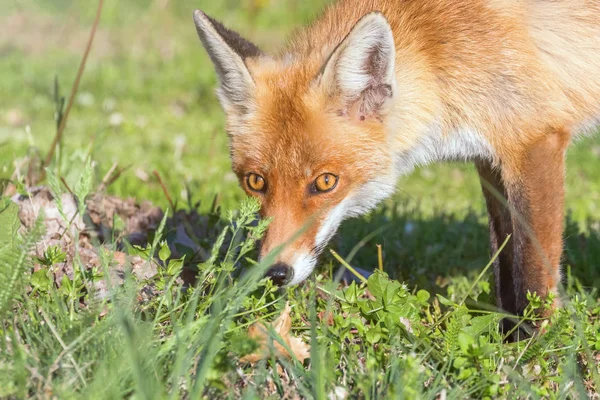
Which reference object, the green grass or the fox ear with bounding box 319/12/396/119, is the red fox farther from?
the green grass

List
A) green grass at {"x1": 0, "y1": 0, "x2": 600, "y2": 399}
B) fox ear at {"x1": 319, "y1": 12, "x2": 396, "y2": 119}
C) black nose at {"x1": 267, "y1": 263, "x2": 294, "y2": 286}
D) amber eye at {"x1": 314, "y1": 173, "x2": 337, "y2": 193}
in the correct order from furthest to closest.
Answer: amber eye at {"x1": 314, "y1": 173, "x2": 337, "y2": 193} < fox ear at {"x1": 319, "y1": 12, "x2": 396, "y2": 119} < black nose at {"x1": 267, "y1": 263, "x2": 294, "y2": 286} < green grass at {"x1": 0, "y1": 0, "x2": 600, "y2": 399}

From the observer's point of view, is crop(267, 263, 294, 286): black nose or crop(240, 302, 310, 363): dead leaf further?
crop(267, 263, 294, 286): black nose

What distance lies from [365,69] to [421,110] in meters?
0.40

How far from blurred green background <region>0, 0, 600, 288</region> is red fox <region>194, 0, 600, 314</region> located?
50cm

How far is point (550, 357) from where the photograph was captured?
316 centimetres

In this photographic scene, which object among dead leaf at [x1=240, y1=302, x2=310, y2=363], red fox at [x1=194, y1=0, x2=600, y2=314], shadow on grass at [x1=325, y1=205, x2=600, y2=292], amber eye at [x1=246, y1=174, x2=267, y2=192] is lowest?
shadow on grass at [x1=325, y1=205, x2=600, y2=292]

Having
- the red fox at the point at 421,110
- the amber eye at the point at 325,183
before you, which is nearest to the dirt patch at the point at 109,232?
the red fox at the point at 421,110

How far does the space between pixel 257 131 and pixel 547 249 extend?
1.58m

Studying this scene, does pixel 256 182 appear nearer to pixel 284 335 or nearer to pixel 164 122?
pixel 284 335

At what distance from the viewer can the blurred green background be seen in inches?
199

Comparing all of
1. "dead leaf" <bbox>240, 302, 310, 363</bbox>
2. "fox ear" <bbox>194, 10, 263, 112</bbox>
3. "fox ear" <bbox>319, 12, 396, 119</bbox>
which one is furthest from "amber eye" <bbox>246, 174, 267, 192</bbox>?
"dead leaf" <bbox>240, 302, 310, 363</bbox>

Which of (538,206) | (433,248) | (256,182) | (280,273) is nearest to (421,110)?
(538,206)

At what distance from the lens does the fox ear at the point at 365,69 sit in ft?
10.8

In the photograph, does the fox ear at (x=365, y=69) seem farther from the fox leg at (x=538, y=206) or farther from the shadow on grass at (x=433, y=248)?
the shadow on grass at (x=433, y=248)
